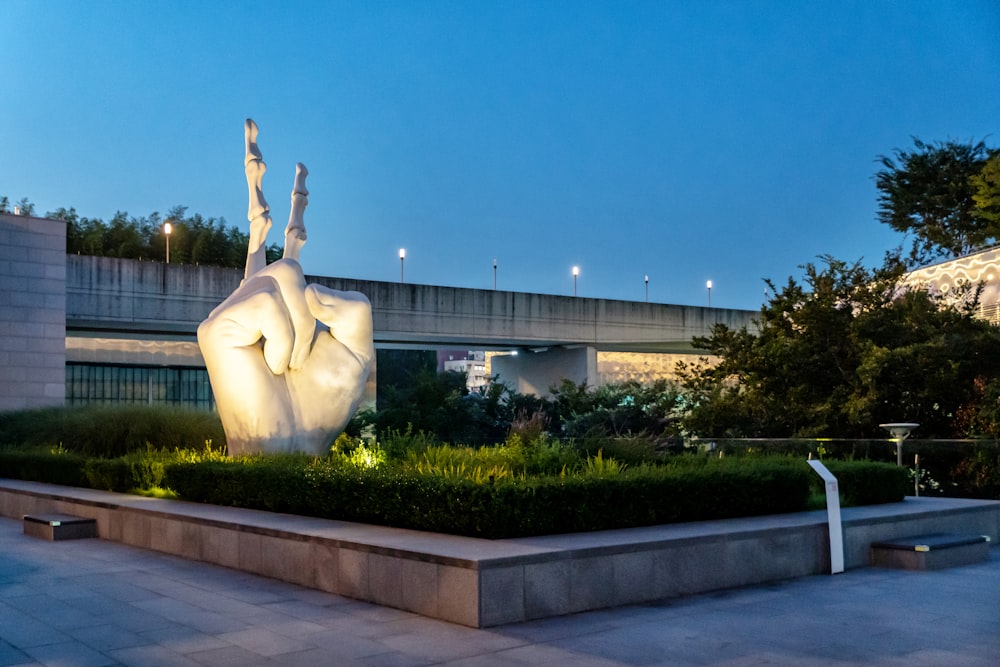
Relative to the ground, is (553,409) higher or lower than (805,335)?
lower

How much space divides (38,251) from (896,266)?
64.9 ft

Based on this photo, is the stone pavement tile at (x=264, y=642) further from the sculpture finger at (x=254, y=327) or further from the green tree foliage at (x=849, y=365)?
the green tree foliage at (x=849, y=365)

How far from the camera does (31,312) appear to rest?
79.0 ft

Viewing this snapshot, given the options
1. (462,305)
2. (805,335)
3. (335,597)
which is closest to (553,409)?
(462,305)

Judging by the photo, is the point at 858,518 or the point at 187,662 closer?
the point at 187,662

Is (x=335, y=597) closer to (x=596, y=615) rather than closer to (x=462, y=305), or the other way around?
(x=596, y=615)

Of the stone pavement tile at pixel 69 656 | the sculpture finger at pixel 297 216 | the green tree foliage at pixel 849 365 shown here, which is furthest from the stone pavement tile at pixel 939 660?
the green tree foliage at pixel 849 365

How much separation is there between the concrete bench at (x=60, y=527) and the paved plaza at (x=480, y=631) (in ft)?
8.68

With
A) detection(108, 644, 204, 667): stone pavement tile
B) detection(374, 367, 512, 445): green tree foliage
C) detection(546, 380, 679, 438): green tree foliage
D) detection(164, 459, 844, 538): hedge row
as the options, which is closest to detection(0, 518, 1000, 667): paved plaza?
detection(108, 644, 204, 667): stone pavement tile

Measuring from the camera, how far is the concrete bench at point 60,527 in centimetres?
1144

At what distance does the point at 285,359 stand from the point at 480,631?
730 centimetres

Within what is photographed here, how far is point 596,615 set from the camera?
7172mm

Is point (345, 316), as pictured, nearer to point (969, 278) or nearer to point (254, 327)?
point (254, 327)

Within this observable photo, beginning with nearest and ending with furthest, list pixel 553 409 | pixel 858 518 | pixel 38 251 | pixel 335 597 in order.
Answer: pixel 335 597
pixel 858 518
pixel 38 251
pixel 553 409
